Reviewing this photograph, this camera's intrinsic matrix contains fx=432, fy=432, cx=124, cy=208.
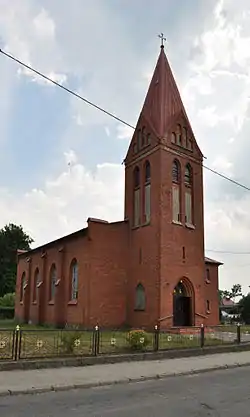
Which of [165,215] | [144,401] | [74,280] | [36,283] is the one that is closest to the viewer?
[144,401]

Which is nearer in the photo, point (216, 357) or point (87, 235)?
point (216, 357)

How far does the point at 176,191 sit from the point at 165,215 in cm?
232

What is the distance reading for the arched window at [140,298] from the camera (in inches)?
1066

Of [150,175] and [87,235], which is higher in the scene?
[150,175]

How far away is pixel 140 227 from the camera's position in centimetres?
2856

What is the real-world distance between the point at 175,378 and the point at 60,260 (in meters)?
20.6

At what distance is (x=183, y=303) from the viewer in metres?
27.5

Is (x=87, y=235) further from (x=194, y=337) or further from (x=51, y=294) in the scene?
(x=194, y=337)

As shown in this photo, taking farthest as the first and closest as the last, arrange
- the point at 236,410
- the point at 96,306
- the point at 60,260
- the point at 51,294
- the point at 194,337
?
the point at 51,294 → the point at 60,260 → the point at 96,306 → the point at 194,337 → the point at 236,410

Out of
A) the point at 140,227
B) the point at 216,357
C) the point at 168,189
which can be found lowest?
the point at 216,357

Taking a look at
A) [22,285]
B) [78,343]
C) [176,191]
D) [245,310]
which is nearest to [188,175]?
[176,191]

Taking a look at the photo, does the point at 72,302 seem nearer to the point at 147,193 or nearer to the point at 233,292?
the point at 147,193

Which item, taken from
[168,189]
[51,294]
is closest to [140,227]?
[168,189]

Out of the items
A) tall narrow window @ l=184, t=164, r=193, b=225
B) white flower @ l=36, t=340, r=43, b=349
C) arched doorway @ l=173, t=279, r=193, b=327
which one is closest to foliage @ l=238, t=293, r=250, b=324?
arched doorway @ l=173, t=279, r=193, b=327
